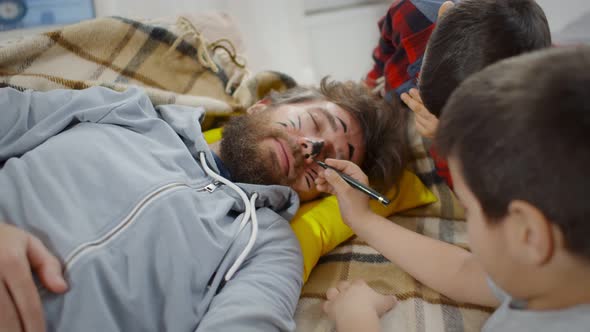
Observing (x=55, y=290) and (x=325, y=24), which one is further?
(x=325, y=24)

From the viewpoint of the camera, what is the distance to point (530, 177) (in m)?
0.46

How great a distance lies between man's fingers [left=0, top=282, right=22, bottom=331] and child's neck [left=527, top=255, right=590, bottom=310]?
0.75 metres

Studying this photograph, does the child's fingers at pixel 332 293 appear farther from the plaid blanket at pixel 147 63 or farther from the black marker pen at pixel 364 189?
the plaid blanket at pixel 147 63

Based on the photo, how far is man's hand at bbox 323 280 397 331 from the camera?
28.9 inches

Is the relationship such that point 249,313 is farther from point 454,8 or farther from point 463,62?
point 454,8

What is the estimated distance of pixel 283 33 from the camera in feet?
6.49

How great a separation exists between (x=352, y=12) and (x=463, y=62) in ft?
5.26

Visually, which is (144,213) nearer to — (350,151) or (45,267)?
(45,267)

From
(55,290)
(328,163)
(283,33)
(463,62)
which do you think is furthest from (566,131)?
(283,33)

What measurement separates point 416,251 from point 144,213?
56 centimetres

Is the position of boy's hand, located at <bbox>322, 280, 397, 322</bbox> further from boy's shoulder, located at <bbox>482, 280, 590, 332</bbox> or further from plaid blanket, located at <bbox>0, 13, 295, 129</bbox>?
plaid blanket, located at <bbox>0, 13, 295, 129</bbox>

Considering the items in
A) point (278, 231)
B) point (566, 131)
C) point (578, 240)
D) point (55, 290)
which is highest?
point (566, 131)

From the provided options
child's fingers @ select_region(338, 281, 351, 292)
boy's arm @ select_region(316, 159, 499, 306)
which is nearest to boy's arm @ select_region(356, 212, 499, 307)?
boy's arm @ select_region(316, 159, 499, 306)

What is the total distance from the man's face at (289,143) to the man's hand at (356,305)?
36 centimetres
